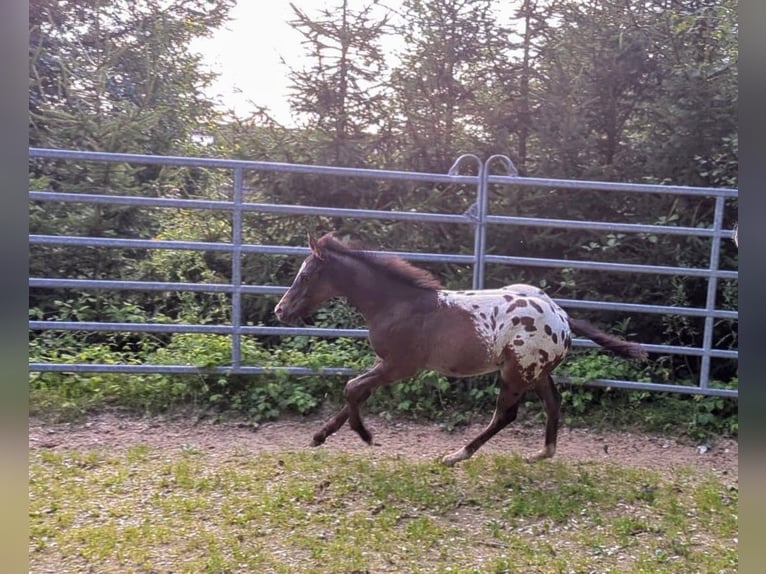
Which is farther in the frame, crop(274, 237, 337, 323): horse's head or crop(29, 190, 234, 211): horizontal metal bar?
crop(29, 190, 234, 211): horizontal metal bar

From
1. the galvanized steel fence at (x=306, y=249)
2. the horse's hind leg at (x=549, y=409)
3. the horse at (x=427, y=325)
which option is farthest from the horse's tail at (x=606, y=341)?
the galvanized steel fence at (x=306, y=249)

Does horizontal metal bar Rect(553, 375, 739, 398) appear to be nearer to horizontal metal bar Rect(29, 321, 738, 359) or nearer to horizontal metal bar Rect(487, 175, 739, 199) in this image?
horizontal metal bar Rect(29, 321, 738, 359)

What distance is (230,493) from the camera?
3367 millimetres

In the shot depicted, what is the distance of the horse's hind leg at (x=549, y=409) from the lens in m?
3.79

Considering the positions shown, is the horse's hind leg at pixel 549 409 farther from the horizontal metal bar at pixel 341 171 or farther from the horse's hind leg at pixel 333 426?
the horizontal metal bar at pixel 341 171

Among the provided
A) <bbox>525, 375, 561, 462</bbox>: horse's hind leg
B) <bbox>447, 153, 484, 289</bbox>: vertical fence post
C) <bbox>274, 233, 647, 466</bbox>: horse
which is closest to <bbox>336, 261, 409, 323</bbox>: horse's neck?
<bbox>274, 233, 647, 466</bbox>: horse

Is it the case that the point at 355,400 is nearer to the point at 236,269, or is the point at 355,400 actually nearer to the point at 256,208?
the point at 236,269

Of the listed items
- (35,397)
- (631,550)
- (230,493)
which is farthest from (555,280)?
(35,397)

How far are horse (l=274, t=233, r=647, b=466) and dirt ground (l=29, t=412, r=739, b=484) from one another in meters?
0.56

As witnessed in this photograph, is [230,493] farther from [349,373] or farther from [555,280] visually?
[555,280]

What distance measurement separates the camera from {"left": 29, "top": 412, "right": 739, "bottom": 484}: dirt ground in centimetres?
408

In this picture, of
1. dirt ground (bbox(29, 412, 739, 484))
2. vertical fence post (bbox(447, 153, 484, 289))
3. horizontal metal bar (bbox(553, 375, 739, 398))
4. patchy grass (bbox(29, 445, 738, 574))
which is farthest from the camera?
horizontal metal bar (bbox(553, 375, 739, 398))

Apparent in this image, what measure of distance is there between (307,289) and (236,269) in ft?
4.27

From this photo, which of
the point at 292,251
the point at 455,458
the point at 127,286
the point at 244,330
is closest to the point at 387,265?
the point at 292,251
